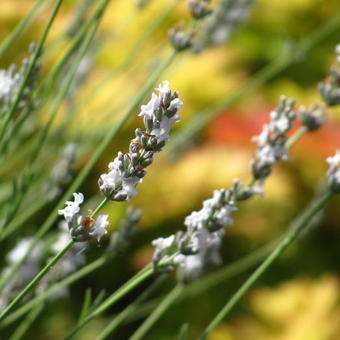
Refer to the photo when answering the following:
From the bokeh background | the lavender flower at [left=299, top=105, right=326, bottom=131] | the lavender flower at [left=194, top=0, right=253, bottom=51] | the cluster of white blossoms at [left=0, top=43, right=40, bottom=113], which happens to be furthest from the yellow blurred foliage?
the cluster of white blossoms at [left=0, top=43, right=40, bottom=113]

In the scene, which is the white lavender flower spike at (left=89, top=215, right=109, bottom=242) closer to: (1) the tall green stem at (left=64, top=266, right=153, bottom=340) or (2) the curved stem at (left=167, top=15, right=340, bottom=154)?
(1) the tall green stem at (left=64, top=266, right=153, bottom=340)

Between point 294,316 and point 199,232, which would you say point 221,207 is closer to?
point 199,232

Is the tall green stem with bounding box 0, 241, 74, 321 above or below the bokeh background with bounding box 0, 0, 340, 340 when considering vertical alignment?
below

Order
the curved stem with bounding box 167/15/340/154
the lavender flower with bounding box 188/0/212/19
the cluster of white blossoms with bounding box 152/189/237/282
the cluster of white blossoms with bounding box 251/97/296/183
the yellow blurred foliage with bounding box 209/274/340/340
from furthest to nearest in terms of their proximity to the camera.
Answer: the yellow blurred foliage with bounding box 209/274/340/340 < the curved stem with bounding box 167/15/340/154 < the lavender flower with bounding box 188/0/212/19 < the cluster of white blossoms with bounding box 251/97/296/183 < the cluster of white blossoms with bounding box 152/189/237/282

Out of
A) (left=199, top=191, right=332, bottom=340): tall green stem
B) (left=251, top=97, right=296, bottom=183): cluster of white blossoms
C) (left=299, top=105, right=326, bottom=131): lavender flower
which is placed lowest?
(left=199, top=191, right=332, bottom=340): tall green stem

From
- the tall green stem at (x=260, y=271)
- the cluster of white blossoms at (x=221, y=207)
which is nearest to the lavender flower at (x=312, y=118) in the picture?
the cluster of white blossoms at (x=221, y=207)

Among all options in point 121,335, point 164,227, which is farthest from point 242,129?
point 121,335
